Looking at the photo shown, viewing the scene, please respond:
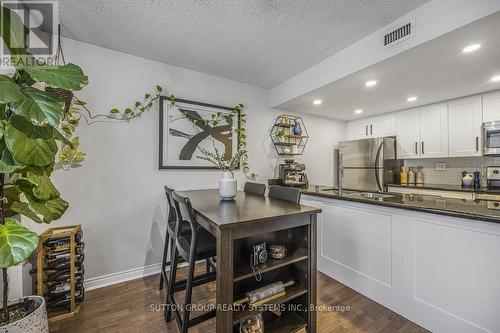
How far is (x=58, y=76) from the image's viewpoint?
0.96 meters

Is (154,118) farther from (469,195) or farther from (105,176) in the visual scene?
(469,195)

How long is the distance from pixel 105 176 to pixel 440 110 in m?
4.60

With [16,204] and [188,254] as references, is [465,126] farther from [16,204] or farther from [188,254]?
[16,204]

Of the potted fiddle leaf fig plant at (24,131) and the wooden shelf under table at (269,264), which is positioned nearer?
the potted fiddle leaf fig plant at (24,131)

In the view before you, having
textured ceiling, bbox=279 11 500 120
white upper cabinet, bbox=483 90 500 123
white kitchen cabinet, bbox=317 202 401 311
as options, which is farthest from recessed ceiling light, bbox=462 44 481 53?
white upper cabinet, bbox=483 90 500 123

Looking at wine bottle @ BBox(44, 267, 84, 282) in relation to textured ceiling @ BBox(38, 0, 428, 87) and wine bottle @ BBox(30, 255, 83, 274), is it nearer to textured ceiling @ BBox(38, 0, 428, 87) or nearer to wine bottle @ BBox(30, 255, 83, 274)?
wine bottle @ BBox(30, 255, 83, 274)

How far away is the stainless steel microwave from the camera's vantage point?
268 centimetres

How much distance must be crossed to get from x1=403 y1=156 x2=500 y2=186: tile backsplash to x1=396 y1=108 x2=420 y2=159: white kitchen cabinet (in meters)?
0.40

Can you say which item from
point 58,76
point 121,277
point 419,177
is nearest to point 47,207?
point 58,76

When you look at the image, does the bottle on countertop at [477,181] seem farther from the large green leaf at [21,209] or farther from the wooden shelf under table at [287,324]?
the large green leaf at [21,209]

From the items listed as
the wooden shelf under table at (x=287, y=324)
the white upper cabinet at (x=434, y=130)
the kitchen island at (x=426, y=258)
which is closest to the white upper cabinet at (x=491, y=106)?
the white upper cabinet at (x=434, y=130)

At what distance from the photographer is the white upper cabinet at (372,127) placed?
3802mm

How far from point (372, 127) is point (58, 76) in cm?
450

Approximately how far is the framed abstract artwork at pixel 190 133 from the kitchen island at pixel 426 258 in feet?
5.01
